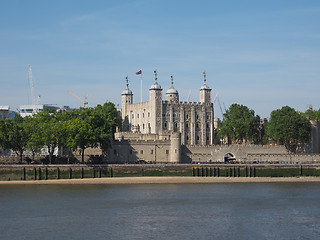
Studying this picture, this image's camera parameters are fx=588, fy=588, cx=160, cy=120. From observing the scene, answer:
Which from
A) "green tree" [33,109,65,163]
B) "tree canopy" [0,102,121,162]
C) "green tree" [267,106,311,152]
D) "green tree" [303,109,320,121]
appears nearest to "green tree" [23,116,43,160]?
"tree canopy" [0,102,121,162]

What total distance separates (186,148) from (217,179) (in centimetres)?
2135

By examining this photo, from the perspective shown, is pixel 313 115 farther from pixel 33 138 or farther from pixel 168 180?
pixel 33 138

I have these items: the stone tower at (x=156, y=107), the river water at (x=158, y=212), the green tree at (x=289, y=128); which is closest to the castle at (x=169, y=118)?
the stone tower at (x=156, y=107)

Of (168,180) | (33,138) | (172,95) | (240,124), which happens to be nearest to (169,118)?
(172,95)

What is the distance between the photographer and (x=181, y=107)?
13438cm

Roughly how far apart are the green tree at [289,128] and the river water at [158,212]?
118 ft

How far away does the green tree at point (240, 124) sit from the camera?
13188cm

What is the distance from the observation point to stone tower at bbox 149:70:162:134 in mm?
130750

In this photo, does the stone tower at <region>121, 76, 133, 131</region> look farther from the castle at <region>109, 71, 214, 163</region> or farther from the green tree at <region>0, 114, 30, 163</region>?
the green tree at <region>0, 114, 30, 163</region>

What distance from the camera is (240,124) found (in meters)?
132

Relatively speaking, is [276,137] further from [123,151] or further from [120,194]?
[120,194]

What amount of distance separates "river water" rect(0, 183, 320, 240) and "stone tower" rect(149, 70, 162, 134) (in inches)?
1639

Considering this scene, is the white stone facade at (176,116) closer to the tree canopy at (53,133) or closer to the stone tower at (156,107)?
the stone tower at (156,107)

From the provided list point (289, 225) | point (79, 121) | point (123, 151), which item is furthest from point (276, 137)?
point (289, 225)
